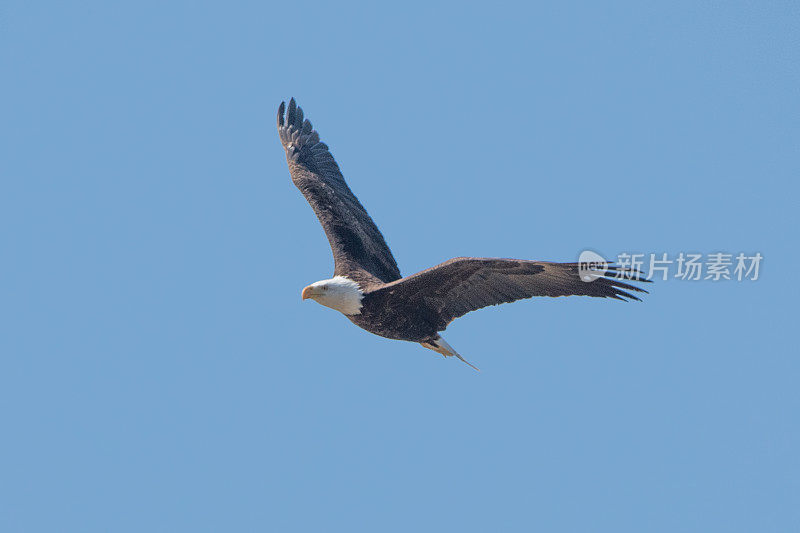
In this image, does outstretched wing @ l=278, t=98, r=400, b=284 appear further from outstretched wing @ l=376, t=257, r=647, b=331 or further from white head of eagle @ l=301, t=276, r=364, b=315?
outstretched wing @ l=376, t=257, r=647, b=331

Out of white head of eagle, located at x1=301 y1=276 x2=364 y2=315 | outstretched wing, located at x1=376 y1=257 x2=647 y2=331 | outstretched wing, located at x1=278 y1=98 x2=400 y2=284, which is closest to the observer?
outstretched wing, located at x1=376 y1=257 x2=647 y2=331

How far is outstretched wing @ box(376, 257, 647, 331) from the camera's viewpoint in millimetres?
9477

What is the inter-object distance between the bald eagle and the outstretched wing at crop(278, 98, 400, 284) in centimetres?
1

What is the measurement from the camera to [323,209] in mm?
12219

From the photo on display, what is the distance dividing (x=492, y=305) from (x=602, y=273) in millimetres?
1230

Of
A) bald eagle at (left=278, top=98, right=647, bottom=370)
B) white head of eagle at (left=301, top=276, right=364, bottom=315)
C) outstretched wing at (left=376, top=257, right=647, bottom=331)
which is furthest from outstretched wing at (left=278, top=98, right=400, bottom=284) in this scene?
outstretched wing at (left=376, top=257, right=647, bottom=331)

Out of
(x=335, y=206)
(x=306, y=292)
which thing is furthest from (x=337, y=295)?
(x=335, y=206)

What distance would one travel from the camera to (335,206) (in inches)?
483

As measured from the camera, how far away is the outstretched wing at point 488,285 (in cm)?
948

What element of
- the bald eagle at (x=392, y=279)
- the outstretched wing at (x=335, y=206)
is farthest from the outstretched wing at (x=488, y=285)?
the outstretched wing at (x=335, y=206)

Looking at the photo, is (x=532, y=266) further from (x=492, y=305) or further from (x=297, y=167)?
(x=297, y=167)

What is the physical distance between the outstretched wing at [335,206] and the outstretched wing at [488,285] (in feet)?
2.98

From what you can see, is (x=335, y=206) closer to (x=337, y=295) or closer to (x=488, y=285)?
(x=337, y=295)

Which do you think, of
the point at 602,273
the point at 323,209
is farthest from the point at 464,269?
the point at 323,209
